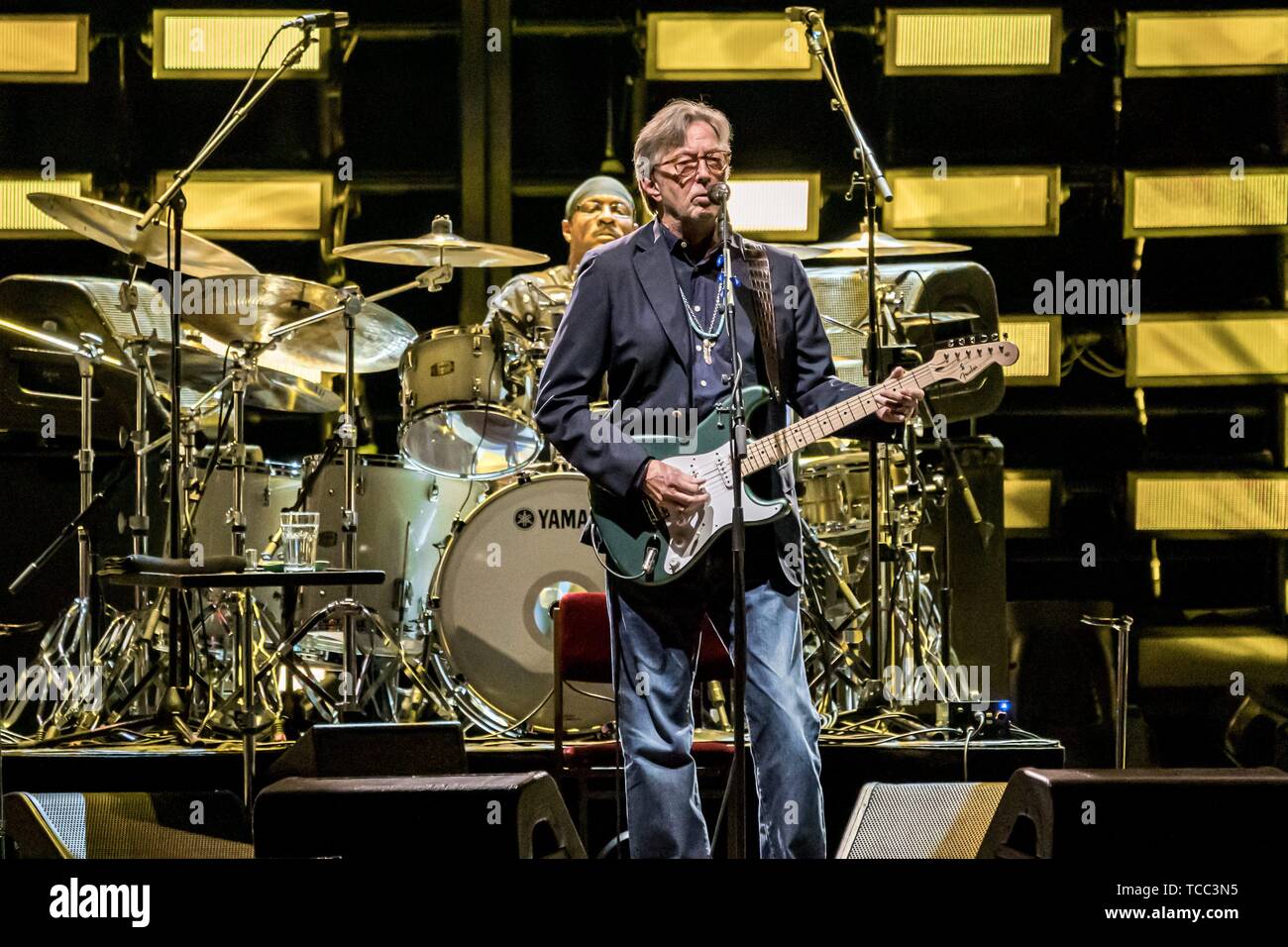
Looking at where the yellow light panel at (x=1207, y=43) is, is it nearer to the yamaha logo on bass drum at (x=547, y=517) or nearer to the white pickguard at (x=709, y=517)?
the yamaha logo on bass drum at (x=547, y=517)

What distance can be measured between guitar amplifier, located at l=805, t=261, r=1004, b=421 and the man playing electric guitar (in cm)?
248

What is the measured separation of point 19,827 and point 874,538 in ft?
9.31

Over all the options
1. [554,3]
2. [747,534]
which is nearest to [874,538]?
[747,534]

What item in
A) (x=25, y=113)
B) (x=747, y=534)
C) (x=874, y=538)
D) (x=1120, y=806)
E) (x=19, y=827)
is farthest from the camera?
(x=25, y=113)

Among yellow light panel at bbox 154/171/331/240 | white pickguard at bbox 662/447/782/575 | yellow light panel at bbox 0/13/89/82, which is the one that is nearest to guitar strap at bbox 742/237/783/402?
white pickguard at bbox 662/447/782/575

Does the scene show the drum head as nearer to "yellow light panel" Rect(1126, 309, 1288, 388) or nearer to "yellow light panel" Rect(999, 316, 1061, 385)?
"yellow light panel" Rect(999, 316, 1061, 385)

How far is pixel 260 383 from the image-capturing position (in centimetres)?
629

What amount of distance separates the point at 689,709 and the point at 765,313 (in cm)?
100

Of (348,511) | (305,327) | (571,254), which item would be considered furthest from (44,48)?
(348,511)

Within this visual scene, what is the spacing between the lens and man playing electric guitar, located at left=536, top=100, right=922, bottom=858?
11.1ft

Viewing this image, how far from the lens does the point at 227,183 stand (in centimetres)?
712

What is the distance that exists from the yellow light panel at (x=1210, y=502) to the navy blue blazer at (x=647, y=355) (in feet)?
13.0

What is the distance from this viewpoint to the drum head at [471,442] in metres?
5.89
